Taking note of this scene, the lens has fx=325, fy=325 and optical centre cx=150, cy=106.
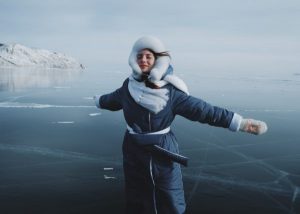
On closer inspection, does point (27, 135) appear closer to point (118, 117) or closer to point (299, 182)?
point (118, 117)

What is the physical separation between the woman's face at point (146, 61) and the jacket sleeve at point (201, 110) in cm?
24

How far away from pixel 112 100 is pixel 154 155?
53cm

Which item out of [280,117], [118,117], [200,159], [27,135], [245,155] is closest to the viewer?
[200,159]

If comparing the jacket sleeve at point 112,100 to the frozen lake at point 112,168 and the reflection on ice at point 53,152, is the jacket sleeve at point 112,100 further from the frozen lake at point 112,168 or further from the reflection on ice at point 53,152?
the reflection on ice at point 53,152

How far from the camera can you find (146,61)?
6.88ft

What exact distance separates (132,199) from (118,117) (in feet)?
35.3

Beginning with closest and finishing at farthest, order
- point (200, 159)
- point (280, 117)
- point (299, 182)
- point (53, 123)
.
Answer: point (299, 182) < point (200, 159) < point (53, 123) < point (280, 117)

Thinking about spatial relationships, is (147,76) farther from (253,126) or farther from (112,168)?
(112,168)

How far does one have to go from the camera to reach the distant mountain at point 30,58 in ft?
325

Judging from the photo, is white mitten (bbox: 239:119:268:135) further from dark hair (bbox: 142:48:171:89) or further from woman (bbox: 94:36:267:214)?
dark hair (bbox: 142:48:171:89)

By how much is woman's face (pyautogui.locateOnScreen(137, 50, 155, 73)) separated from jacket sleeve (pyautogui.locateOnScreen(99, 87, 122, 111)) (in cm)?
30

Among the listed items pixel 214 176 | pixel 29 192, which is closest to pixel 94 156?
pixel 29 192

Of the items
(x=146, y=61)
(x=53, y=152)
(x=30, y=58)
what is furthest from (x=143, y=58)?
(x=30, y=58)

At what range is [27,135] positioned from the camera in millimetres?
9602
